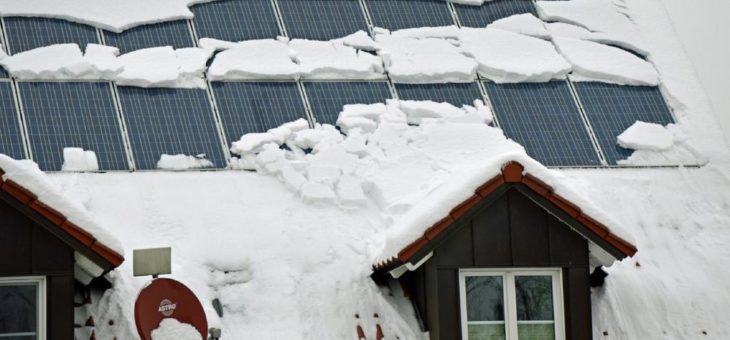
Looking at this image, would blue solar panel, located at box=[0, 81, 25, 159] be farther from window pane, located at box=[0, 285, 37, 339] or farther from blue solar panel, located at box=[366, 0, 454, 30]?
blue solar panel, located at box=[366, 0, 454, 30]

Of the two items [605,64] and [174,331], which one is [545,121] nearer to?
[605,64]

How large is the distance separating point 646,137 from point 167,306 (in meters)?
8.48

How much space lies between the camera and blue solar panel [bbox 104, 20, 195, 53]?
877 inches

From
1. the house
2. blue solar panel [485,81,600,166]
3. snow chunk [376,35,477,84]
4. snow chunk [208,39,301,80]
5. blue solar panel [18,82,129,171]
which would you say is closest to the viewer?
the house

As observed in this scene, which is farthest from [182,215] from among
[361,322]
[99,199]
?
[361,322]

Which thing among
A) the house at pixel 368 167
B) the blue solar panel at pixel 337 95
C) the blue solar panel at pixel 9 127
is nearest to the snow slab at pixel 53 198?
the house at pixel 368 167

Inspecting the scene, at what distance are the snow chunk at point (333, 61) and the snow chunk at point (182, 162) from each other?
256 centimetres

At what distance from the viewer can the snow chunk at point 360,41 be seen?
22.9 m

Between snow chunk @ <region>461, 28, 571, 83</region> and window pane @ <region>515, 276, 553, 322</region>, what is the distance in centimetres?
549

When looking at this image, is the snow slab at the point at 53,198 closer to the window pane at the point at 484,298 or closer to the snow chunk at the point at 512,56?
the window pane at the point at 484,298

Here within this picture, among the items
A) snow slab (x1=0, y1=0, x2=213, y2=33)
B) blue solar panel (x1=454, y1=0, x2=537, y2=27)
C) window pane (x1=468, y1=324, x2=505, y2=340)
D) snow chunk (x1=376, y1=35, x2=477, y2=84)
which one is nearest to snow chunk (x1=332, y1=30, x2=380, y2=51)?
snow chunk (x1=376, y1=35, x2=477, y2=84)

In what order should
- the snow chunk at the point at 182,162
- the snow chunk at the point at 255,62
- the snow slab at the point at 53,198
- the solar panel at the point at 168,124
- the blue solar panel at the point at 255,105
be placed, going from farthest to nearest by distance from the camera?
the snow chunk at the point at 255,62, the blue solar panel at the point at 255,105, the solar panel at the point at 168,124, the snow chunk at the point at 182,162, the snow slab at the point at 53,198

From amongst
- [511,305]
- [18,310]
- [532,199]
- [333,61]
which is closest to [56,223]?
[18,310]

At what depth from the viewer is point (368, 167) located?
20297 millimetres
